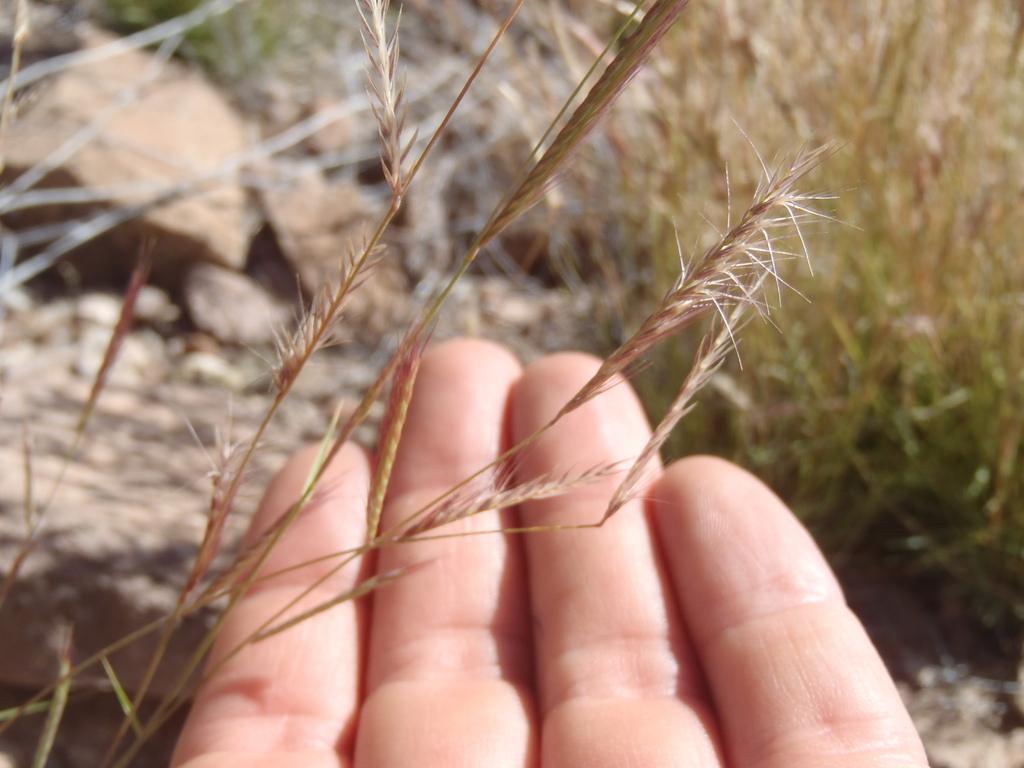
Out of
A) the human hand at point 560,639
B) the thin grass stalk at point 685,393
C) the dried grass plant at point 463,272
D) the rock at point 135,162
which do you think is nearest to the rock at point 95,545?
the human hand at point 560,639

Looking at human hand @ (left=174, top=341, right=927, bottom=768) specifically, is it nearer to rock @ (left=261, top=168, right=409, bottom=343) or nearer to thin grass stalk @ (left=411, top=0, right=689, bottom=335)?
thin grass stalk @ (left=411, top=0, right=689, bottom=335)

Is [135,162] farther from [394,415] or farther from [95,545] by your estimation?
[394,415]

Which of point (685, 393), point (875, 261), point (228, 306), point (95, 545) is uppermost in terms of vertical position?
point (228, 306)

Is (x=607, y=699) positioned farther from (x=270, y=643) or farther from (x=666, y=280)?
(x=666, y=280)

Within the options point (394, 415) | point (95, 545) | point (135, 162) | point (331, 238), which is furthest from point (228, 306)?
point (394, 415)

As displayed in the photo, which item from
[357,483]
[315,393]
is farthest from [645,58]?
[315,393]

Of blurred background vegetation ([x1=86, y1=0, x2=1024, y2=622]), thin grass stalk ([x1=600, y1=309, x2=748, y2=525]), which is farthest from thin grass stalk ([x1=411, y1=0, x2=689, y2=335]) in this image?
blurred background vegetation ([x1=86, y1=0, x2=1024, y2=622])
